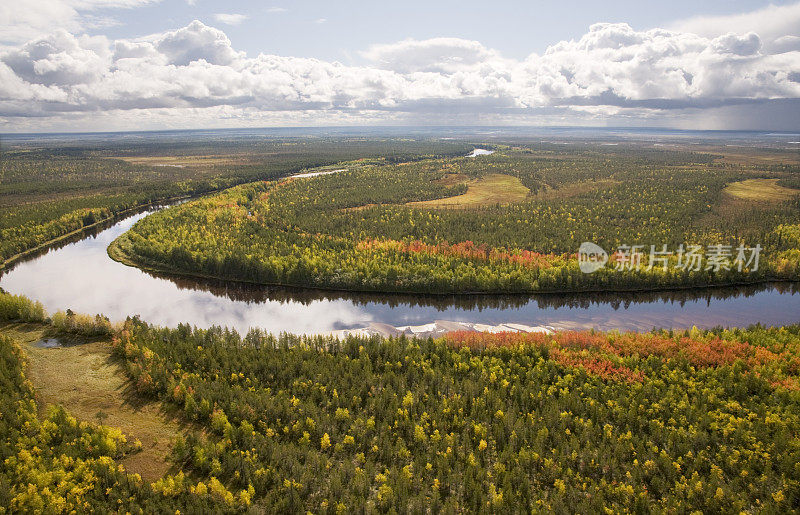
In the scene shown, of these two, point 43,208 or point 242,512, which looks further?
point 43,208

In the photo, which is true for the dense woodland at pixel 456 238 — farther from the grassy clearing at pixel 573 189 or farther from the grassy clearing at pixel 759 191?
the grassy clearing at pixel 759 191

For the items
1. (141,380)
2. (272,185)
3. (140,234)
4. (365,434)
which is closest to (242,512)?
(365,434)

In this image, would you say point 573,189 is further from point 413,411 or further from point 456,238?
point 413,411

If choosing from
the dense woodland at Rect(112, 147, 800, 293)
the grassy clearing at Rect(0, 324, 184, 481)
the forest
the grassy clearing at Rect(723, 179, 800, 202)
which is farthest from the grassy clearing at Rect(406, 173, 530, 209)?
the grassy clearing at Rect(0, 324, 184, 481)

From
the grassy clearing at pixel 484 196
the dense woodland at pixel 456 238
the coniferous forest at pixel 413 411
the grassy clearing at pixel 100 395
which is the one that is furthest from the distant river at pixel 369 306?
the grassy clearing at pixel 484 196

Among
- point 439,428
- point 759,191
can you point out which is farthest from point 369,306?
point 759,191

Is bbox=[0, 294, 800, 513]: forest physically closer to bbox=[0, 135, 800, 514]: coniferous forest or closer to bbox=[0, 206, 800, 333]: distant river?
bbox=[0, 135, 800, 514]: coniferous forest

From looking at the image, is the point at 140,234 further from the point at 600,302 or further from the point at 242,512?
the point at 600,302
